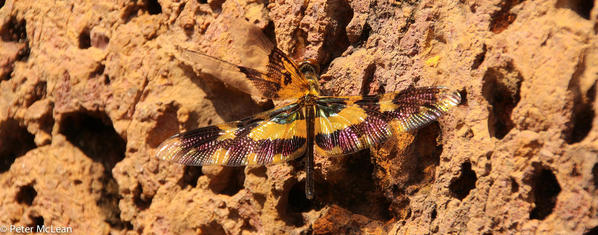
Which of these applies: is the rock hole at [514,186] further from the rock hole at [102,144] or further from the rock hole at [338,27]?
the rock hole at [102,144]

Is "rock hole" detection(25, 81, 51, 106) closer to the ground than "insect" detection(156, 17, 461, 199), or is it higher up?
higher up

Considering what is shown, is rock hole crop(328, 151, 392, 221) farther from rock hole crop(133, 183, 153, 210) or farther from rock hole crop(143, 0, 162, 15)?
rock hole crop(143, 0, 162, 15)

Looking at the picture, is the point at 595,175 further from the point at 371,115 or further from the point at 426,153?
the point at 371,115

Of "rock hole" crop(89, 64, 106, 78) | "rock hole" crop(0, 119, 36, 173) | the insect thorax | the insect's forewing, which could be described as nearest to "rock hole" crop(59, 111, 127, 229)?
"rock hole" crop(89, 64, 106, 78)

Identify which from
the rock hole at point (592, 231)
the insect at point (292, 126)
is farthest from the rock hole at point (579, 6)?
the rock hole at point (592, 231)

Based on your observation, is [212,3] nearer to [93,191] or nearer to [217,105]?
[217,105]

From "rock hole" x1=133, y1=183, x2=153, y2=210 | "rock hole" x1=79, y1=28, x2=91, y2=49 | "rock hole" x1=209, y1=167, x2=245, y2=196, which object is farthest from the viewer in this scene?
"rock hole" x1=79, y1=28, x2=91, y2=49

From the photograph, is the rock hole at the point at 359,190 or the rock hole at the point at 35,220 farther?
the rock hole at the point at 35,220

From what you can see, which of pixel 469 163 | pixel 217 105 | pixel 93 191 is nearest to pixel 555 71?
pixel 469 163
